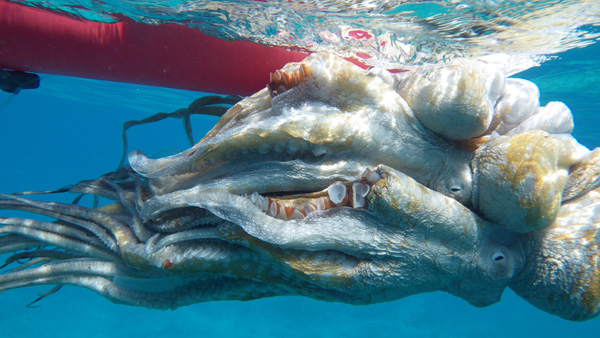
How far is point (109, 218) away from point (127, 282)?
2.05ft

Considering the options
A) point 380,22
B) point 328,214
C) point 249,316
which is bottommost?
point 249,316

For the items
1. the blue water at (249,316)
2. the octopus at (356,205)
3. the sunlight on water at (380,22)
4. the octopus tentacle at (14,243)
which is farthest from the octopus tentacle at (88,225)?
the blue water at (249,316)

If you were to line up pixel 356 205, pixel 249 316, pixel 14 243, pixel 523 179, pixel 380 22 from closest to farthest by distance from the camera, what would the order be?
pixel 523 179
pixel 356 205
pixel 14 243
pixel 380 22
pixel 249 316

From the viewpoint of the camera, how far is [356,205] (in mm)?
2191

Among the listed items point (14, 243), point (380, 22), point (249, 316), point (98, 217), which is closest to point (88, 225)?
point (98, 217)

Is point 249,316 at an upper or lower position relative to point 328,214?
lower

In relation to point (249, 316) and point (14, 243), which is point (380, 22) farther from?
point (249, 316)

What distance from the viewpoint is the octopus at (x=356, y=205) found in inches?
84.6

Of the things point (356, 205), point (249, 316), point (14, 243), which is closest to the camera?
point (356, 205)

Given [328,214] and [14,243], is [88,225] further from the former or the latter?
[328,214]

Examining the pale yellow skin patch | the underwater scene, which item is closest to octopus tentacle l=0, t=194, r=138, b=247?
the underwater scene

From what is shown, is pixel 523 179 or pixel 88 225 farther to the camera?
pixel 88 225

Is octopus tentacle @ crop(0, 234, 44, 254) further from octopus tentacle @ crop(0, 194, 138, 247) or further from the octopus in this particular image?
octopus tentacle @ crop(0, 194, 138, 247)

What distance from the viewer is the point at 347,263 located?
229cm
